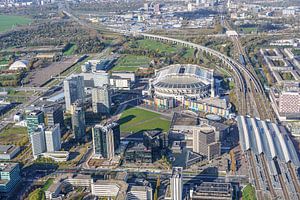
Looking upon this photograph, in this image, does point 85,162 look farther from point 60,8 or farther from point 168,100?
point 60,8

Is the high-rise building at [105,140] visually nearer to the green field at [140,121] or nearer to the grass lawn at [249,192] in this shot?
the green field at [140,121]

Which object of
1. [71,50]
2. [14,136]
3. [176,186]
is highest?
[71,50]

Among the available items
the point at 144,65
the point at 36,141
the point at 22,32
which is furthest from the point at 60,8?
the point at 36,141

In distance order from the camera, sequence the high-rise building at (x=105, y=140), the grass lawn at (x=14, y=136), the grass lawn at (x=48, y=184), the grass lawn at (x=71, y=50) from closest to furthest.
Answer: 1. the grass lawn at (x=48, y=184)
2. the high-rise building at (x=105, y=140)
3. the grass lawn at (x=14, y=136)
4. the grass lawn at (x=71, y=50)

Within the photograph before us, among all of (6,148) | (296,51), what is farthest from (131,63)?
(6,148)

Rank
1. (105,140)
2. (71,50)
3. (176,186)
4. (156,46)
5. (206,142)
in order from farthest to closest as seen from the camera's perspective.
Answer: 1. (156,46)
2. (71,50)
3. (105,140)
4. (206,142)
5. (176,186)

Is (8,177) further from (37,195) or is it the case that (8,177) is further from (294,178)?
(294,178)

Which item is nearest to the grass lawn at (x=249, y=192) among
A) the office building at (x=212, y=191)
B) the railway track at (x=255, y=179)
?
the railway track at (x=255, y=179)
